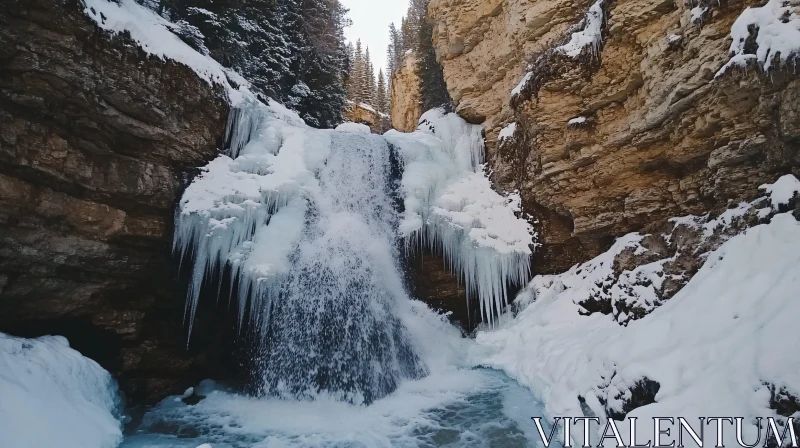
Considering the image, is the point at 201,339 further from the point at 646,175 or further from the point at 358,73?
the point at 358,73

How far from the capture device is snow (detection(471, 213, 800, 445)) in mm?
2801

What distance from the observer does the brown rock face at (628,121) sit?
493 cm

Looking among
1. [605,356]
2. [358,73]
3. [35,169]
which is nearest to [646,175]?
[605,356]

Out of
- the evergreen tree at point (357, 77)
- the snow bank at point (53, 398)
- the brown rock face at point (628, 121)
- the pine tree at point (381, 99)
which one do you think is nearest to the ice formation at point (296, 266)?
the snow bank at point (53, 398)

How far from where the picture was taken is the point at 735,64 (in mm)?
4762

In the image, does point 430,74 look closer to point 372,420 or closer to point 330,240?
point 330,240

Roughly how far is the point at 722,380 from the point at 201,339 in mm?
8199

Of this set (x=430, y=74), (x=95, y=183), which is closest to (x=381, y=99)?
(x=430, y=74)

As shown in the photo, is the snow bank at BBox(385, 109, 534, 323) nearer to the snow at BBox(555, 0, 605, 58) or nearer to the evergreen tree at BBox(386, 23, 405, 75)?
the snow at BBox(555, 0, 605, 58)

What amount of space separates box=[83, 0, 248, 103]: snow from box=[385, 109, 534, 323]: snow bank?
4489 millimetres

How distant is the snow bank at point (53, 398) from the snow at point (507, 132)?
357 inches

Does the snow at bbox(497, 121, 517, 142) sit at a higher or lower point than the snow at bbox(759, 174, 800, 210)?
higher

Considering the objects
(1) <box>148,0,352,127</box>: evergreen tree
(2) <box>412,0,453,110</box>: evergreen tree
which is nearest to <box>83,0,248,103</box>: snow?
(1) <box>148,0,352,127</box>: evergreen tree

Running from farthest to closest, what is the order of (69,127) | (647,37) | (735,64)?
(647,37)
(69,127)
(735,64)
